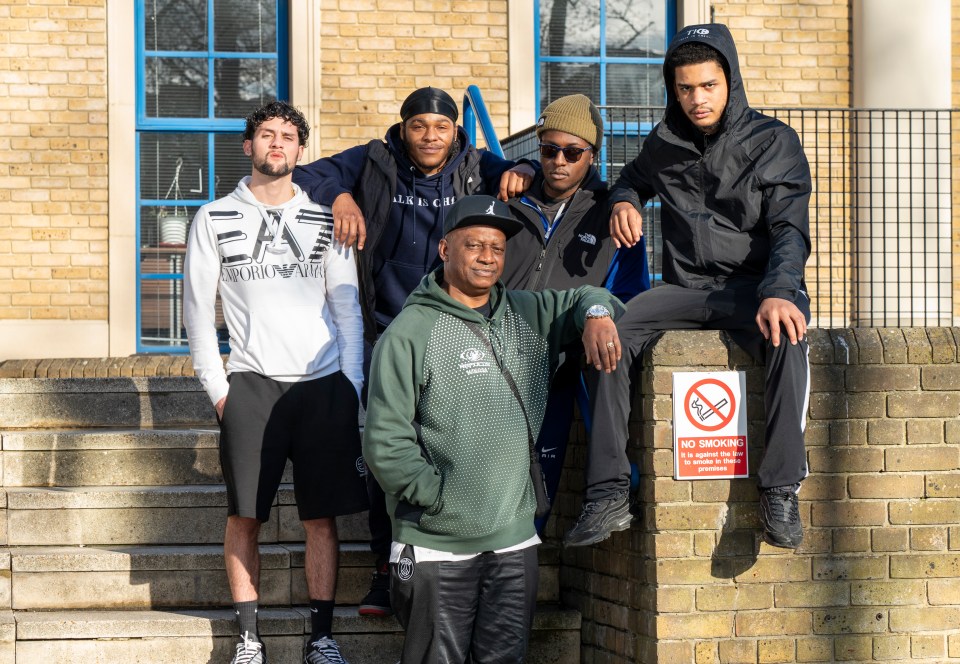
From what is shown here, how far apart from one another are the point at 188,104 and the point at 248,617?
5.89 m

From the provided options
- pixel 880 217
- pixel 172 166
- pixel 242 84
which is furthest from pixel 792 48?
pixel 172 166

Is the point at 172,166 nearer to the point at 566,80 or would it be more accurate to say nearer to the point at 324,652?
the point at 566,80

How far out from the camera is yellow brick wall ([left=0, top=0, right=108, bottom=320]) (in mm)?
9219

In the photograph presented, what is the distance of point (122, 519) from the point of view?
223 inches

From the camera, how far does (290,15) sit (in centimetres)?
958

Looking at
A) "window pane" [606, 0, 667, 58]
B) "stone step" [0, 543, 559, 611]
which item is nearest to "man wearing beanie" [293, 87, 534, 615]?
"stone step" [0, 543, 559, 611]

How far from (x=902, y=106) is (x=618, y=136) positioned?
2.57 metres

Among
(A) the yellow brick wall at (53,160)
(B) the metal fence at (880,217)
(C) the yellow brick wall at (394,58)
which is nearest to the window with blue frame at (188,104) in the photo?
(A) the yellow brick wall at (53,160)

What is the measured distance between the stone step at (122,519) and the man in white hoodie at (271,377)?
809mm

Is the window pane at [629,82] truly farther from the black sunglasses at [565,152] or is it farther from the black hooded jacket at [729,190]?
the black hooded jacket at [729,190]

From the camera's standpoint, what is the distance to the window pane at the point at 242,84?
9.76 m

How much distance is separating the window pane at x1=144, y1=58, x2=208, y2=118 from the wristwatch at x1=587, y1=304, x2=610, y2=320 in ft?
20.1

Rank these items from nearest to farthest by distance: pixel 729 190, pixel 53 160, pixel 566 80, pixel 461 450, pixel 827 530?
pixel 461 450 → pixel 729 190 → pixel 827 530 → pixel 53 160 → pixel 566 80

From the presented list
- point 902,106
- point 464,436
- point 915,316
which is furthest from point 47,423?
point 902,106
